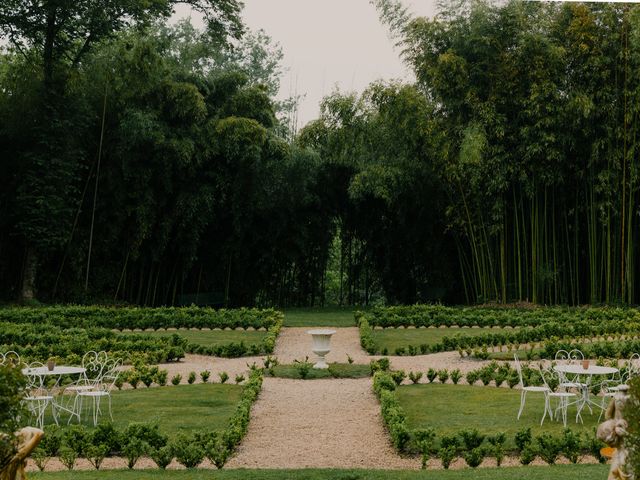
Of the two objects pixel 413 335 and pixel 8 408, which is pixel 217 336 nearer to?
pixel 413 335

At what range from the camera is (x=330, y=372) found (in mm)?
9500

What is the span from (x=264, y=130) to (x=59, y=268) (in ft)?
19.5

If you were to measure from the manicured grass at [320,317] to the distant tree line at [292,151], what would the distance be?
2761 mm

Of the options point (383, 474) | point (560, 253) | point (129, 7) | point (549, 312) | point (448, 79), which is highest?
point (129, 7)

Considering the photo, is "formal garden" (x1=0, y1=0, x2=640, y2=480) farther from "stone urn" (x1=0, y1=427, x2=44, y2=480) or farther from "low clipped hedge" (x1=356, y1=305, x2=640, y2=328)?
"stone urn" (x1=0, y1=427, x2=44, y2=480)

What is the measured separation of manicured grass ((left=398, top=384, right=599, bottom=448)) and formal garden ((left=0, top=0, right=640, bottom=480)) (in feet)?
1.87

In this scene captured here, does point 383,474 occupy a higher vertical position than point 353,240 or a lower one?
lower

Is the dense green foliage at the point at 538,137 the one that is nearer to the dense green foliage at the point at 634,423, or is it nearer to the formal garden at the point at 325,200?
the formal garden at the point at 325,200

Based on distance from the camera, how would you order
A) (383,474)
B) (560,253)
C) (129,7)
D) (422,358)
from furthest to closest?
(560,253) → (129,7) → (422,358) → (383,474)

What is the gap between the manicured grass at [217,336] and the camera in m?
12.0

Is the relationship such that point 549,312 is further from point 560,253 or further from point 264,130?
point 264,130

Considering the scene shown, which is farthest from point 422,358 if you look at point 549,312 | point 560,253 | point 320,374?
point 560,253

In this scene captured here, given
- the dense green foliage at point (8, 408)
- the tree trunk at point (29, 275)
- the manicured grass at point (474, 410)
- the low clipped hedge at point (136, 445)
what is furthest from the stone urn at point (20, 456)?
the tree trunk at point (29, 275)

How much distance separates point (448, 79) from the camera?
16.3m
